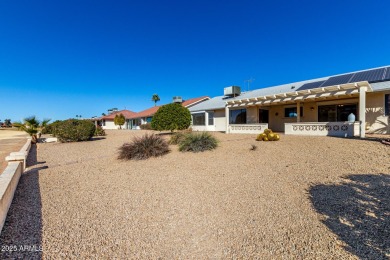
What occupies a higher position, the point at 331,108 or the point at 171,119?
the point at 331,108

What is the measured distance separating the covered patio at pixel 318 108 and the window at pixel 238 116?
1062mm

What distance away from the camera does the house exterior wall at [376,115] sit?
40.6ft

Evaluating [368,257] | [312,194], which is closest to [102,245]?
[368,257]

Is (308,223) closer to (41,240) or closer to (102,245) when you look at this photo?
(102,245)

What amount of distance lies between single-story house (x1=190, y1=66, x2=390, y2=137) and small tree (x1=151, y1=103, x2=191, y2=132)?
14.4 feet

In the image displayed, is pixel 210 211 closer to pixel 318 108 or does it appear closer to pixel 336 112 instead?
pixel 336 112

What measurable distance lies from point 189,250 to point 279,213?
6.29 ft

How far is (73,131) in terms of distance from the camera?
49.9ft

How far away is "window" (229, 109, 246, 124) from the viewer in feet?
67.8

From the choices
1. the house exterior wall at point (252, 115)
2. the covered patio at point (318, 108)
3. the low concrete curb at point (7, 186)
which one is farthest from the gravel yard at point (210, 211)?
the house exterior wall at point (252, 115)

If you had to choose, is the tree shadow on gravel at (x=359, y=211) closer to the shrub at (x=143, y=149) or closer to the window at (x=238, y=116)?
the shrub at (x=143, y=149)

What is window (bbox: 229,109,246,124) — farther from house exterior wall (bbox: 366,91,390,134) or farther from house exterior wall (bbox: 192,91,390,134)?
house exterior wall (bbox: 366,91,390,134)

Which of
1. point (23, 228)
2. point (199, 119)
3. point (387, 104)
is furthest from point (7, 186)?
point (199, 119)

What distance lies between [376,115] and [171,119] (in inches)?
581
